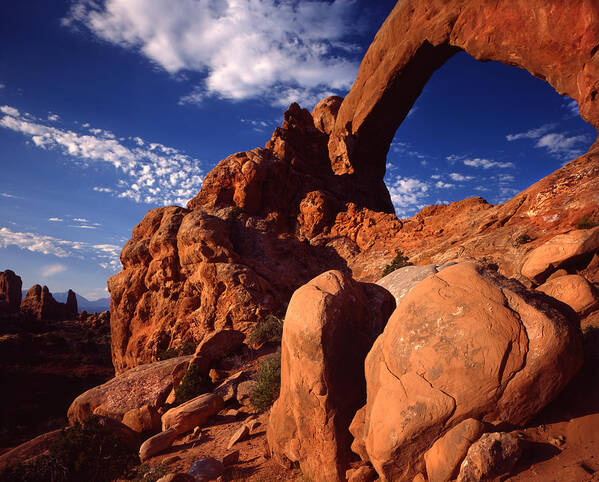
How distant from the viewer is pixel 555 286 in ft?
21.5

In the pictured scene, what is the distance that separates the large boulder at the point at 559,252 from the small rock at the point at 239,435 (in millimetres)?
8435

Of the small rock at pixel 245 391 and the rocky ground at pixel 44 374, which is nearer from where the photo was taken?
the small rock at pixel 245 391

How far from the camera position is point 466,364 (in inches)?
146

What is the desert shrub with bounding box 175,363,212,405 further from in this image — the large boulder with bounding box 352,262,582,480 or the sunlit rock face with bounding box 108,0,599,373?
the large boulder with bounding box 352,262,582,480

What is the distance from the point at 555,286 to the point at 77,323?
60.2 m

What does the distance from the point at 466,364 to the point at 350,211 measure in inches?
785

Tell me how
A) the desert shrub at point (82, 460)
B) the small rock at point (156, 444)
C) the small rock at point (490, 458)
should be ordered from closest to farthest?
the small rock at point (490, 458) < the desert shrub at point (82, 460) < the small rock at point (156, 444)

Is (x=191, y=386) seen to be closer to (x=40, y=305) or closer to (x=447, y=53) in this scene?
(x=447, y=53)

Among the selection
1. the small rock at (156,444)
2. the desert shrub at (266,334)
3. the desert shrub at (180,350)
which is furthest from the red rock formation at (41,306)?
the small rock at (156,444)

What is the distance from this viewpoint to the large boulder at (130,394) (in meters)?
10.5

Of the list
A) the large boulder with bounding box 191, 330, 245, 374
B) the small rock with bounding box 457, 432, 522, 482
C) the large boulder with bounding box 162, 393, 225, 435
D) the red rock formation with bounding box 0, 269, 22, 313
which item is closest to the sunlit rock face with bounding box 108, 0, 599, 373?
the large boulder with bounding box 191, 330, 245, 374

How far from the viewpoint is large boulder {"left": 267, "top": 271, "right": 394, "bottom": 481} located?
4980mm

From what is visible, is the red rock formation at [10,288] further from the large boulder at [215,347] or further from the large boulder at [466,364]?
the large boulder at [466,364]

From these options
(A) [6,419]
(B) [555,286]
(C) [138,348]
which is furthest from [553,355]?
(A) [6,419]
